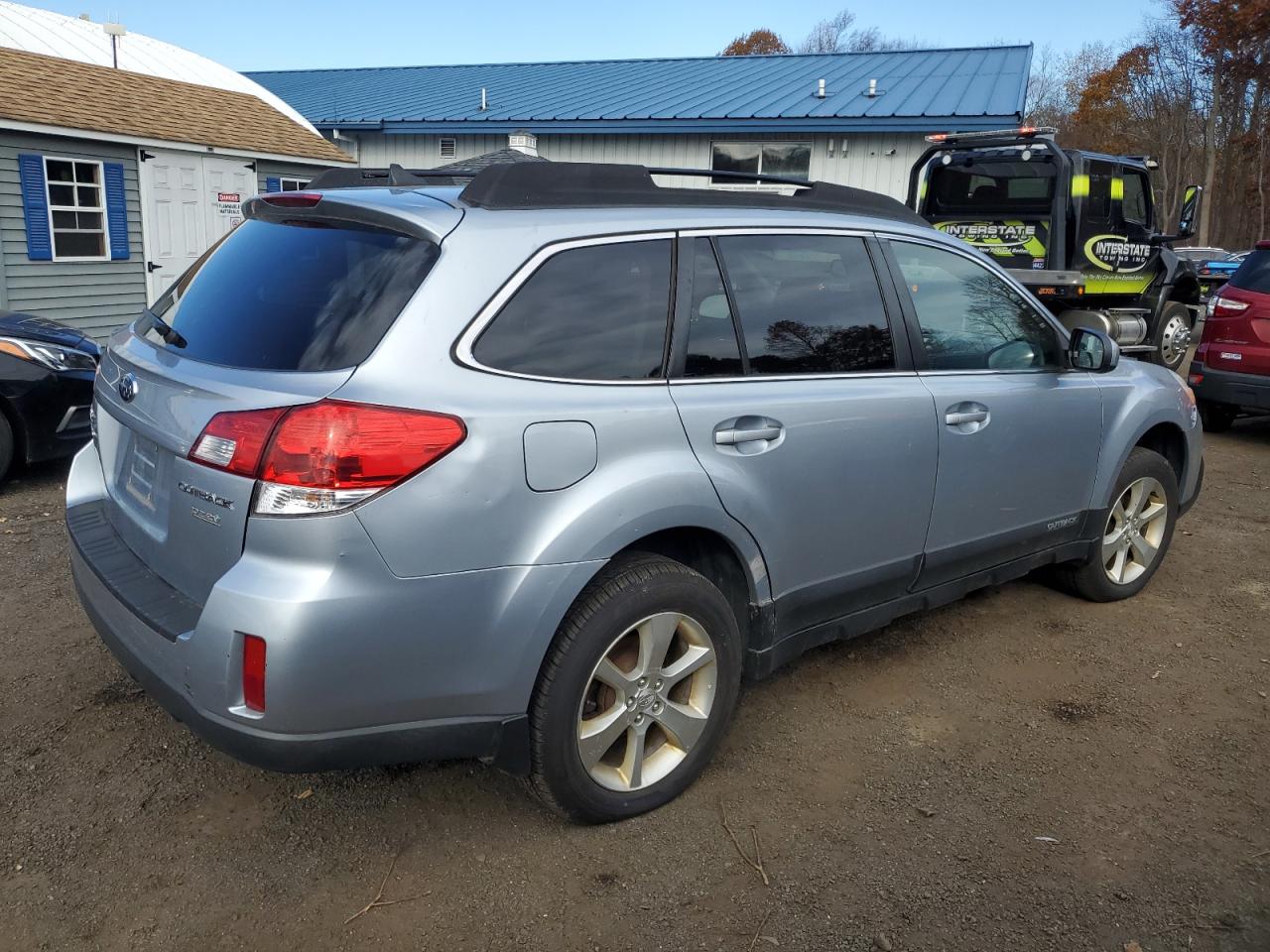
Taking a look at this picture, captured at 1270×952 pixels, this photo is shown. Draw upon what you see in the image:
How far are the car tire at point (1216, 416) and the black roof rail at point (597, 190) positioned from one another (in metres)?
7.45

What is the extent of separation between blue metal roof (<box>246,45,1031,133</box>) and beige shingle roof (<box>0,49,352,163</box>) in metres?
4.69

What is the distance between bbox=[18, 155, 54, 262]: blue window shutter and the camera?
37.7ft

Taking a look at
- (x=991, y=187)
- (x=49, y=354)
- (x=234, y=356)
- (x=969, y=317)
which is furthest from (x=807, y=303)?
(x=991, y=187)

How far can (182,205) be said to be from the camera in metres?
13.6

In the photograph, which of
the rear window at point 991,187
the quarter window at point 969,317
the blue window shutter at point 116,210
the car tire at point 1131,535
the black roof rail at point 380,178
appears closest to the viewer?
the black roof rail at point 380,178

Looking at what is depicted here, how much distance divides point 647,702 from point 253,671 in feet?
3.53

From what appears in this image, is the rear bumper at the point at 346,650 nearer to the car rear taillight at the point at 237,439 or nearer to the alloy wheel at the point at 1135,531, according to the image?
the car rear taillight at the point at 237,439

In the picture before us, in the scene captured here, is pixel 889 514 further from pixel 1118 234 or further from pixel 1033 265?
pixel 1118 234

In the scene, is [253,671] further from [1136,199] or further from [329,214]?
[1136,199]

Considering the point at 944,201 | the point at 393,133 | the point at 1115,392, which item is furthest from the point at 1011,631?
the point at 393,133

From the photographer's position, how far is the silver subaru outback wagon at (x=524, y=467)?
2.31m

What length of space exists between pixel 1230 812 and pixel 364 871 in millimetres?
2543

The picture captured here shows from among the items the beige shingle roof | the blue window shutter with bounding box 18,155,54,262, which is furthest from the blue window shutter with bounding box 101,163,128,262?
the blue window shutter with bounding box 18,155,54,262

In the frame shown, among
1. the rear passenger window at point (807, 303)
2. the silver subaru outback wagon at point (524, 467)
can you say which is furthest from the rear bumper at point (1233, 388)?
the rear passenger window at point (807, 303)
